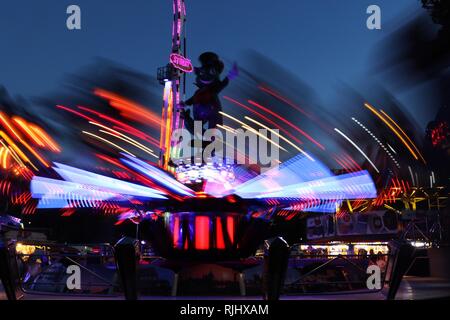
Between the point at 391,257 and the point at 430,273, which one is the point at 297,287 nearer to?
the point at 391,257

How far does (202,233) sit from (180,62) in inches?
697

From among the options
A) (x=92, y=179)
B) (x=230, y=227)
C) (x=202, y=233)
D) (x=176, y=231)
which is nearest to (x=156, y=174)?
(x=92, y=179)

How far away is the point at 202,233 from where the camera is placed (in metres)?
17.1

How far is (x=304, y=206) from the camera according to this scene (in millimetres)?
19141

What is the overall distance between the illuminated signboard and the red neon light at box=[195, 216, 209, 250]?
55.5ft

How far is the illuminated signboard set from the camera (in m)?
31.6

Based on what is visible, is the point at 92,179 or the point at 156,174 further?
the point at 156,174

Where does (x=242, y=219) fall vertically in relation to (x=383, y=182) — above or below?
below

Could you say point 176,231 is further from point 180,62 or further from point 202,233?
point 180,62

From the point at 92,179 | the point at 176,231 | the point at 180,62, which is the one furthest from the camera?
the point at 180,62

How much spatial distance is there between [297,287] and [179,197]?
5.34 metres

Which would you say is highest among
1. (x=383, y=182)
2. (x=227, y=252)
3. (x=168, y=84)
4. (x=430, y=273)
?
(x=168, y=84)

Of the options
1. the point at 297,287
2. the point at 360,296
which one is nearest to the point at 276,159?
the point at 297,287

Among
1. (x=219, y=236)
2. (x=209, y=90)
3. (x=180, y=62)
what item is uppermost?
(x=180, y=62)
